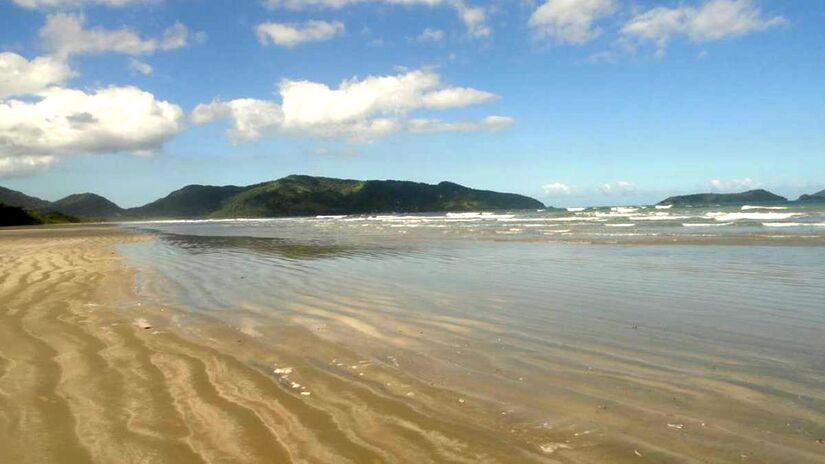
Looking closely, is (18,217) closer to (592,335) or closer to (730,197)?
(592,335)

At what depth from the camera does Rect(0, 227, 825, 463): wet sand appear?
407cm

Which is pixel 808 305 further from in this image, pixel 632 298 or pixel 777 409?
pixel 777 409

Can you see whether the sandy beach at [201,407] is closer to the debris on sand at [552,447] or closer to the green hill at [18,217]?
the debris on sand at [552,447]

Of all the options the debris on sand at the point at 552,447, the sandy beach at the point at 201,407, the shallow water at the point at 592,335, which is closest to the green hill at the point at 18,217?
the shallow water at the point at 592,335

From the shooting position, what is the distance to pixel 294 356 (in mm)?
6773

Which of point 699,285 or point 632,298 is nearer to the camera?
point 632,298

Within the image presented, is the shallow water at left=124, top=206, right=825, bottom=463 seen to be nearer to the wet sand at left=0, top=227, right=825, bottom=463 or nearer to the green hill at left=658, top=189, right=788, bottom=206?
the wet sand at left=0, top=227, right=825, bottom=463

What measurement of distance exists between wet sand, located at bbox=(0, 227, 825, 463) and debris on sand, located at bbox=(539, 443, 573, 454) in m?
0.02

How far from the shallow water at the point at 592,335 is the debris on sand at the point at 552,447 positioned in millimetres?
15

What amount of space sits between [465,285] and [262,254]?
1230 cm

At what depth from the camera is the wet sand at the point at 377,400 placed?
13.4ft

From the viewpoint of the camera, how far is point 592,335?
755cm

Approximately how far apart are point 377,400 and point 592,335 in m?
3.63

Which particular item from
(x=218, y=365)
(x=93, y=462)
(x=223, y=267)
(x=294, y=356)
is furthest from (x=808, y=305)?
(x=223, y=267)
